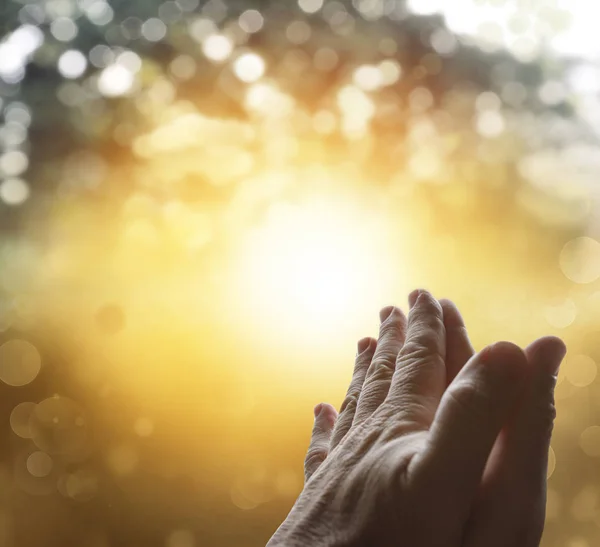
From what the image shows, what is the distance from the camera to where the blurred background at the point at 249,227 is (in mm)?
1100

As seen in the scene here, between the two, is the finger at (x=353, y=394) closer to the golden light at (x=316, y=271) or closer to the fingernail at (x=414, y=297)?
the fingernail at (x=414, y=297)

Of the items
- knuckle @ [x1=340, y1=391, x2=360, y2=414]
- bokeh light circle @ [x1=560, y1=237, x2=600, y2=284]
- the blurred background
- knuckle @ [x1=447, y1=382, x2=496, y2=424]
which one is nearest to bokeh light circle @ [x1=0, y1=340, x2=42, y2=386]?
the blurred background

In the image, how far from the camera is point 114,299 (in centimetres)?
114

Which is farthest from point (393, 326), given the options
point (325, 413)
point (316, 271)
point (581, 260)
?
point (581, 260)

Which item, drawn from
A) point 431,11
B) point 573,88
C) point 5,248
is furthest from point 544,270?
point 5,248

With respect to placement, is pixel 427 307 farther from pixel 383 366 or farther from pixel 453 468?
pixel 453 468

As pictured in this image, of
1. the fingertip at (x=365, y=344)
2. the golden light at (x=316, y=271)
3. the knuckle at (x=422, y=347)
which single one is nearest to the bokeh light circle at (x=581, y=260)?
the golden light at (x=316, y=271)

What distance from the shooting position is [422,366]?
0.55 m

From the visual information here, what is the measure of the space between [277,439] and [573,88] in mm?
967

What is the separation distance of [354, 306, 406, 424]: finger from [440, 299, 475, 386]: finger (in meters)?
0.07

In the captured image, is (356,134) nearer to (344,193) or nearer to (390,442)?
(344,193)

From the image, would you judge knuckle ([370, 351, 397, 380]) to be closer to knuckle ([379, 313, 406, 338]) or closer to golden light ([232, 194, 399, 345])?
knuckle ([379, 313, 406, 338])

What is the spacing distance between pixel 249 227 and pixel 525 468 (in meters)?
0.81

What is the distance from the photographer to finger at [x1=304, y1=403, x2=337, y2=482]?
2.40 ft
